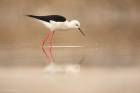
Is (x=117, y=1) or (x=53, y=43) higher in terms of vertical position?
(x=117, y=1)

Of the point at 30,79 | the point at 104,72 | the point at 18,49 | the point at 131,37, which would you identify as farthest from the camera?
the point at 131,37

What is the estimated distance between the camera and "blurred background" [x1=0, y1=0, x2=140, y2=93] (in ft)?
7.55

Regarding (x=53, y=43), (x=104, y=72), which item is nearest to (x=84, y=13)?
(x=53, y=43)

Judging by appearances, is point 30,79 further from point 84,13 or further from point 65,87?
point 84,13

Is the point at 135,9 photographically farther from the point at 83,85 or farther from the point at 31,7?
the point at 83,85

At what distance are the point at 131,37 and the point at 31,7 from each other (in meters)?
0.91

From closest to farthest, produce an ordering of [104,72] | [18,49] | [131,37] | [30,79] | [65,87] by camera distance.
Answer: [65,87]
[30,79]
[104,72]
[18,49]
[131,37]

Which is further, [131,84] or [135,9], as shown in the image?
[135,9]

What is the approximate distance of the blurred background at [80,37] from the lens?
230 centimetres

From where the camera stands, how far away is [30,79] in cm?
190

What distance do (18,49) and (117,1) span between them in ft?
3.51

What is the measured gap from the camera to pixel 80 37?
3.65 meters

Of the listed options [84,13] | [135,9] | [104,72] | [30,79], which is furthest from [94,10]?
[30,79]

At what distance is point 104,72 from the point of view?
82.4 inches
